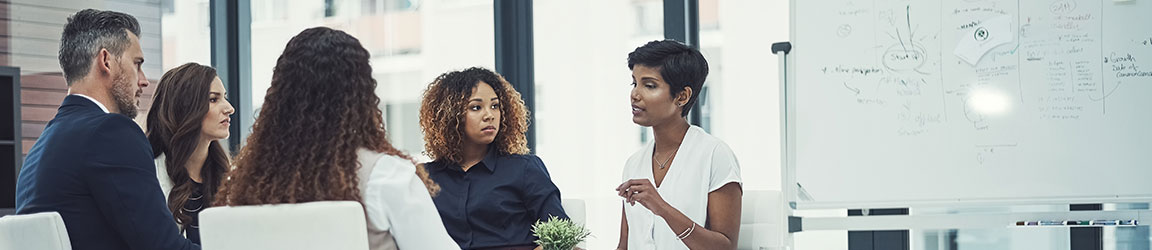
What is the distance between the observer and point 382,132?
79.9 inches

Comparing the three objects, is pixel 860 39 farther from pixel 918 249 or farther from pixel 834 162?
pixel 918 249

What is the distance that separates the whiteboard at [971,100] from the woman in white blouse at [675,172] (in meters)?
0.43

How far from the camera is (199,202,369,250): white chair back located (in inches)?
69.9

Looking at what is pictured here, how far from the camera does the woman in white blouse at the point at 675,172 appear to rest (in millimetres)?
2873

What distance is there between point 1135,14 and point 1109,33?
0.09 metres

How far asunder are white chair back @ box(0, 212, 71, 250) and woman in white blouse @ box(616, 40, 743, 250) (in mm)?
1410

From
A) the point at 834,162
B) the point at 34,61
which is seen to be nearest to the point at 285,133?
the point at 834,162

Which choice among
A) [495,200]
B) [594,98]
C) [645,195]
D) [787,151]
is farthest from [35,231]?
[594,98]

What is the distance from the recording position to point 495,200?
A: 117 inches

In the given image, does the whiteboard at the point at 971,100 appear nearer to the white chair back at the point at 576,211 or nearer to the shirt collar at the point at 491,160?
the white chair back at the point at 576,211

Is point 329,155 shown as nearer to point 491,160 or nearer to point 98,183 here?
point 98,183

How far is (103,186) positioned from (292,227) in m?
0.73

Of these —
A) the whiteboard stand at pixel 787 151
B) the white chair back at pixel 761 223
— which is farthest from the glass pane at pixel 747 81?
the white chair back at pixel 761 223

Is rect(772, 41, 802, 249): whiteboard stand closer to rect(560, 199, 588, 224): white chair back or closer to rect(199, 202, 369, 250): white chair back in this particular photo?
rect(560, 199, 588, 224): white chair back
